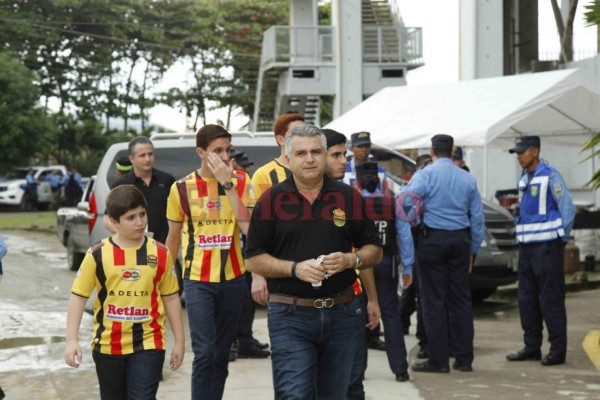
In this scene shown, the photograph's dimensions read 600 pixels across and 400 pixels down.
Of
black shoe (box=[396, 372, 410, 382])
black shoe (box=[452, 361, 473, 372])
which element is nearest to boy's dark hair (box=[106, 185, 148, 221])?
black shoe (box=[396, 372, 410, 382])

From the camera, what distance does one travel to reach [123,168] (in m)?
11.2

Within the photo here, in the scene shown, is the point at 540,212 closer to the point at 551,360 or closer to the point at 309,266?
the point at 551,360

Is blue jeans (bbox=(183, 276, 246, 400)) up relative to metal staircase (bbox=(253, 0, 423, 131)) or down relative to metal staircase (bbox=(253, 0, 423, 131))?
down

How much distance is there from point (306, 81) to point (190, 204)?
30.1m

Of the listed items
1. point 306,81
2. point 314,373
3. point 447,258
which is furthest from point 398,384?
point 306,81

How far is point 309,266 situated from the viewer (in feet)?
18.7

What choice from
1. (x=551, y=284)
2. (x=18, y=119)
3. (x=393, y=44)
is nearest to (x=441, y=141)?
(x=551, y=284)

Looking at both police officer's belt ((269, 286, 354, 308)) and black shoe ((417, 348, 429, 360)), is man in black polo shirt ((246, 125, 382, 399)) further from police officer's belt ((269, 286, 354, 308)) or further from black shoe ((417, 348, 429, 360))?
black shoe ((417, 348, 429, 360))

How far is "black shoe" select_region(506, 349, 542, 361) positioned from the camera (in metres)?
10.2

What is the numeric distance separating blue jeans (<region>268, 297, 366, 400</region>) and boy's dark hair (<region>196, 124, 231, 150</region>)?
5.85 feet

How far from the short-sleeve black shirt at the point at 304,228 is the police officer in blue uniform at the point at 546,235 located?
14.1 ft

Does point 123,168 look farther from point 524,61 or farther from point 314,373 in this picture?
point 524,61

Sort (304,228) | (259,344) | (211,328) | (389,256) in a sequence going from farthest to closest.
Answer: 1. (259,344)
2. (389,256)
3. (211,328)
4. (304,228)

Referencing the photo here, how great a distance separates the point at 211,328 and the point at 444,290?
2.89m
